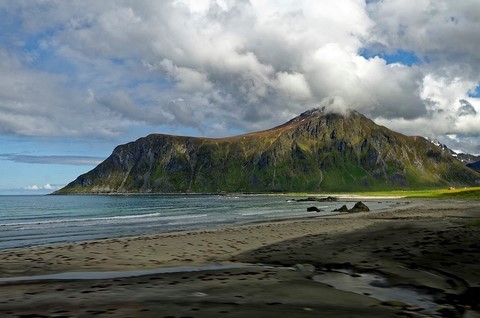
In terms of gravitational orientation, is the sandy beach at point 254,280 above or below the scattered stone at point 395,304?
below

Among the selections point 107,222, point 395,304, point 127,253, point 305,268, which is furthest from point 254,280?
point 107,222

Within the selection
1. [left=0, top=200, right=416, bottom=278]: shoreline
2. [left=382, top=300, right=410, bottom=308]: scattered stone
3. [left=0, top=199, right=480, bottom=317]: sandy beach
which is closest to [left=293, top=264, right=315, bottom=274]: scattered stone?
[left=0, top=199, right=480, bottom=317]: sandy beach

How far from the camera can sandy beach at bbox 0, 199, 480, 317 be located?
11.5m

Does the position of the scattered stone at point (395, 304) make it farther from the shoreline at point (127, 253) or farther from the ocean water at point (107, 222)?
the ocean water at point (107, 222)

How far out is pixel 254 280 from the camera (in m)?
16.3

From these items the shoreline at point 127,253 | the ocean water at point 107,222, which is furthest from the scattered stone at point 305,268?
the ocean water at point 107,222

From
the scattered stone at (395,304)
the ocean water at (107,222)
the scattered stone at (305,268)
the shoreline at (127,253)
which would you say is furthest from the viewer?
the ocean water at (107,222)

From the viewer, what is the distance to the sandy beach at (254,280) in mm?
11508

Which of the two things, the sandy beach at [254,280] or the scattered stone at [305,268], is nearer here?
the sandy beach at [254,280]

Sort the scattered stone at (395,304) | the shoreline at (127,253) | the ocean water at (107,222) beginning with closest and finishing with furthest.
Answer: the scattered stone at (395,304)
the shoreline at (127,253)
the ocean water at (107,222)

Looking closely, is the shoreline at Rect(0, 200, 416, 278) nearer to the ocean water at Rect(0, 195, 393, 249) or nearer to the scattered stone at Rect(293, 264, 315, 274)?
the scattered stone at Rect(293, 264, 315, 274)

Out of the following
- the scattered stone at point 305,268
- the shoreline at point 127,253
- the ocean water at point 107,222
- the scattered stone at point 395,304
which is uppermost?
the scattered stone at point 395,304

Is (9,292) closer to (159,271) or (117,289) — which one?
(117,289)

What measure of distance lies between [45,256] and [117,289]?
1491cm
